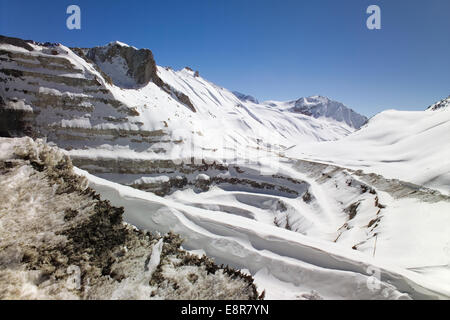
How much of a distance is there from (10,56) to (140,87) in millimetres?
24886

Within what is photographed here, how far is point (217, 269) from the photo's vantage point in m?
4.34

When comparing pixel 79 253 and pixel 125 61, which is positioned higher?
pixel 125 61

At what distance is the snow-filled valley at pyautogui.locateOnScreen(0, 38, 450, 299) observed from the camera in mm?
5164

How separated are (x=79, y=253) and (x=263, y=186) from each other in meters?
30.6

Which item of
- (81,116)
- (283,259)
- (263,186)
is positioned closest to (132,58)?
(81,116)

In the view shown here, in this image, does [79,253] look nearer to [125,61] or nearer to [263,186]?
[263,186]

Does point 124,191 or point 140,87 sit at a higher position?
point 140,87

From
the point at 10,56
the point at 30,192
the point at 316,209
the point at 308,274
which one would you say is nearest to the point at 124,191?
the point at 30,192

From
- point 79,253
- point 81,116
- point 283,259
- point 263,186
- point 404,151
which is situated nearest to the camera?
point 79,253

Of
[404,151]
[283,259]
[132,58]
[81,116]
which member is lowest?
[283,259]

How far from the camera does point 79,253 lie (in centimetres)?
390

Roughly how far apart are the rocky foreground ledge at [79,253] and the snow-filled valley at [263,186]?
1.01 metres

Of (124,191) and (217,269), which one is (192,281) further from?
(124,191)

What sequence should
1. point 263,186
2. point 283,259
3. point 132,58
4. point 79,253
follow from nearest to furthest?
point 79,253 < point 283,259 < point 263,186 < point 132,58
